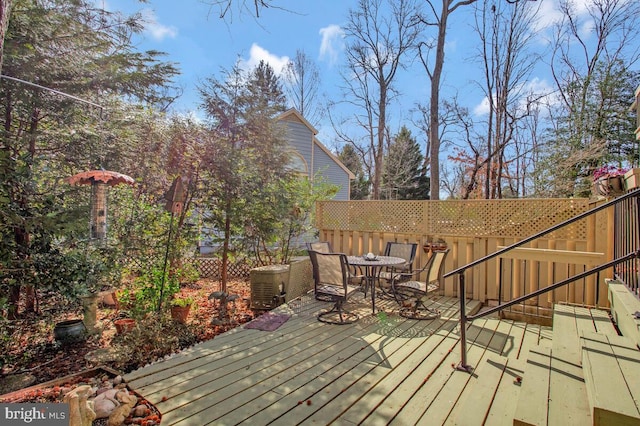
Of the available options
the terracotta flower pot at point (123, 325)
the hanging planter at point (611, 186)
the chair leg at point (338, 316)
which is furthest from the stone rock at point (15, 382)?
the hanging planter at point (611, 186)

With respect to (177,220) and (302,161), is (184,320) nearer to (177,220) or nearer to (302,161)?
(177,220)

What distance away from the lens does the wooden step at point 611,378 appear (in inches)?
59.6

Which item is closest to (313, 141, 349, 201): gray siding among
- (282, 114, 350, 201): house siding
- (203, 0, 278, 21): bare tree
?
(282, 114, 350, 201): house siding

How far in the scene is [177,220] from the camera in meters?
4.52

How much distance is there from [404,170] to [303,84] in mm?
8307

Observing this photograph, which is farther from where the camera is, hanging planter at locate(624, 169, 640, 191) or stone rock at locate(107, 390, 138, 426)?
hanging planter at locate(624, 169, 640, 191)

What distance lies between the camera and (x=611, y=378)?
1.87 metres

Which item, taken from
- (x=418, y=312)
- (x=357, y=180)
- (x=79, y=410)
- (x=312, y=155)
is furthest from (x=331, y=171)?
(x=79, y=410)

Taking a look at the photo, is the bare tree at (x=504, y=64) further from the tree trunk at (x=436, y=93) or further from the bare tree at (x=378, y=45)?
the tree trunk at (x=436, y=93)

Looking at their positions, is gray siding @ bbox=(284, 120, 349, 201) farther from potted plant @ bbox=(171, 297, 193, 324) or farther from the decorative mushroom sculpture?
the decorative mushroom sculpture

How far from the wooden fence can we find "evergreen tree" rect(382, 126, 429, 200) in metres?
14.0

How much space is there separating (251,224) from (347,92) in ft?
39.1

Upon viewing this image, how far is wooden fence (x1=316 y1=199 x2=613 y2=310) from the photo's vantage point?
14.0 feet

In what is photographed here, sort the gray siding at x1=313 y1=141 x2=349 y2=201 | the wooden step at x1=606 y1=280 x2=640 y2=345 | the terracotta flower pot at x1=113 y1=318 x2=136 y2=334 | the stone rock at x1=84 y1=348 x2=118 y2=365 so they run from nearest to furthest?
the wooden step at x1=606 y1=280 x2=640 y2=345
the stone rock at x1=84 y1=348 x2=118 y2=365
the terracotta flower pot at x1=113 y1=318 x2=136 y2=334
the gray siding at x1=313 y1=141 x2=349 y2=201
